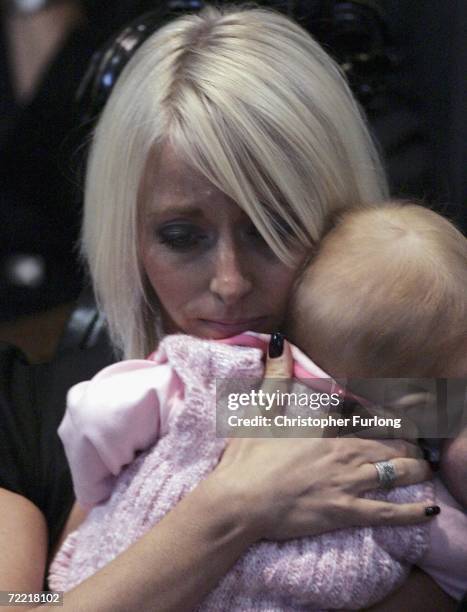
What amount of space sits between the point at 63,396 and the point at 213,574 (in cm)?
46

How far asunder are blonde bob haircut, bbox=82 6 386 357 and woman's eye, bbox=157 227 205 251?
62mm

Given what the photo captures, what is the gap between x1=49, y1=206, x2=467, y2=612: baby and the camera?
3.07 ft

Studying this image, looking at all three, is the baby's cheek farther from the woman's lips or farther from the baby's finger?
the woman's lips

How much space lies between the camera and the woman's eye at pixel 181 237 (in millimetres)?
1118

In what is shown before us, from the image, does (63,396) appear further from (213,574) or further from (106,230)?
(213,574)

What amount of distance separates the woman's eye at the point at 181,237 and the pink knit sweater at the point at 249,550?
138mm

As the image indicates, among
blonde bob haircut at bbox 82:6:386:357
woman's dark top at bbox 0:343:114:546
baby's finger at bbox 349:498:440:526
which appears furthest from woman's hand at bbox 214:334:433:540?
woman's dark top at bbox 0:343:114:546

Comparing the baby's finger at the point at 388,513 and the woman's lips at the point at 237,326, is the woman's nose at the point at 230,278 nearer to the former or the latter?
the woman's lips at the point at 237,326

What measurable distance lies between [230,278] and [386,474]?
29 centimetres

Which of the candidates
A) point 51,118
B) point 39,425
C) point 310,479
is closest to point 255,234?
point 310,479

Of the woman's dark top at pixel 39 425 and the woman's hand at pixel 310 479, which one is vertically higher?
the woman's hand at pixel 310 479

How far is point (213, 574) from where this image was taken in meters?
0.94

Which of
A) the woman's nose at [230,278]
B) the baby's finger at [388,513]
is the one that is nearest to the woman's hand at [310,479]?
the baby's finger at [388,513]

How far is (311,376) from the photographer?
0.97 meters
